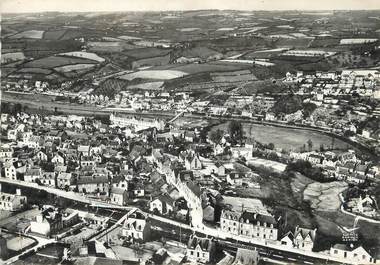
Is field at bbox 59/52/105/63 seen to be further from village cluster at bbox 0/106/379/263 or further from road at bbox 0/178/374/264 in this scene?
road at bbox 0/178/374/264

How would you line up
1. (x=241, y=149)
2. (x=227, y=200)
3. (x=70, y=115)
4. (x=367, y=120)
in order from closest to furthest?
(x=227, y=200)
(x=367, y=120)
(x=241, y=149)
(x=70, y=115)

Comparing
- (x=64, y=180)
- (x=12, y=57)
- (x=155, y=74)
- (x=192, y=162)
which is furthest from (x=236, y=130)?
(x=12, y=57)

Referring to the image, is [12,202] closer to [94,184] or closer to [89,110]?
[94,184]

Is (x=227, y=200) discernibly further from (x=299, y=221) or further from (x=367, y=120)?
(x=367, y=120)

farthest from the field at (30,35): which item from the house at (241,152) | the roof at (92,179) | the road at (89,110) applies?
the house at (241,152)

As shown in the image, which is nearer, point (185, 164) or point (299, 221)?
point (299, 221)

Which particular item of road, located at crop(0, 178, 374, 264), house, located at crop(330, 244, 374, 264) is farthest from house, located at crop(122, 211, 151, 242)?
house, located at crop(330, 244, 374, 264)

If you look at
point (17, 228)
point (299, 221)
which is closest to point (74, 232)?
point (17, 228)
